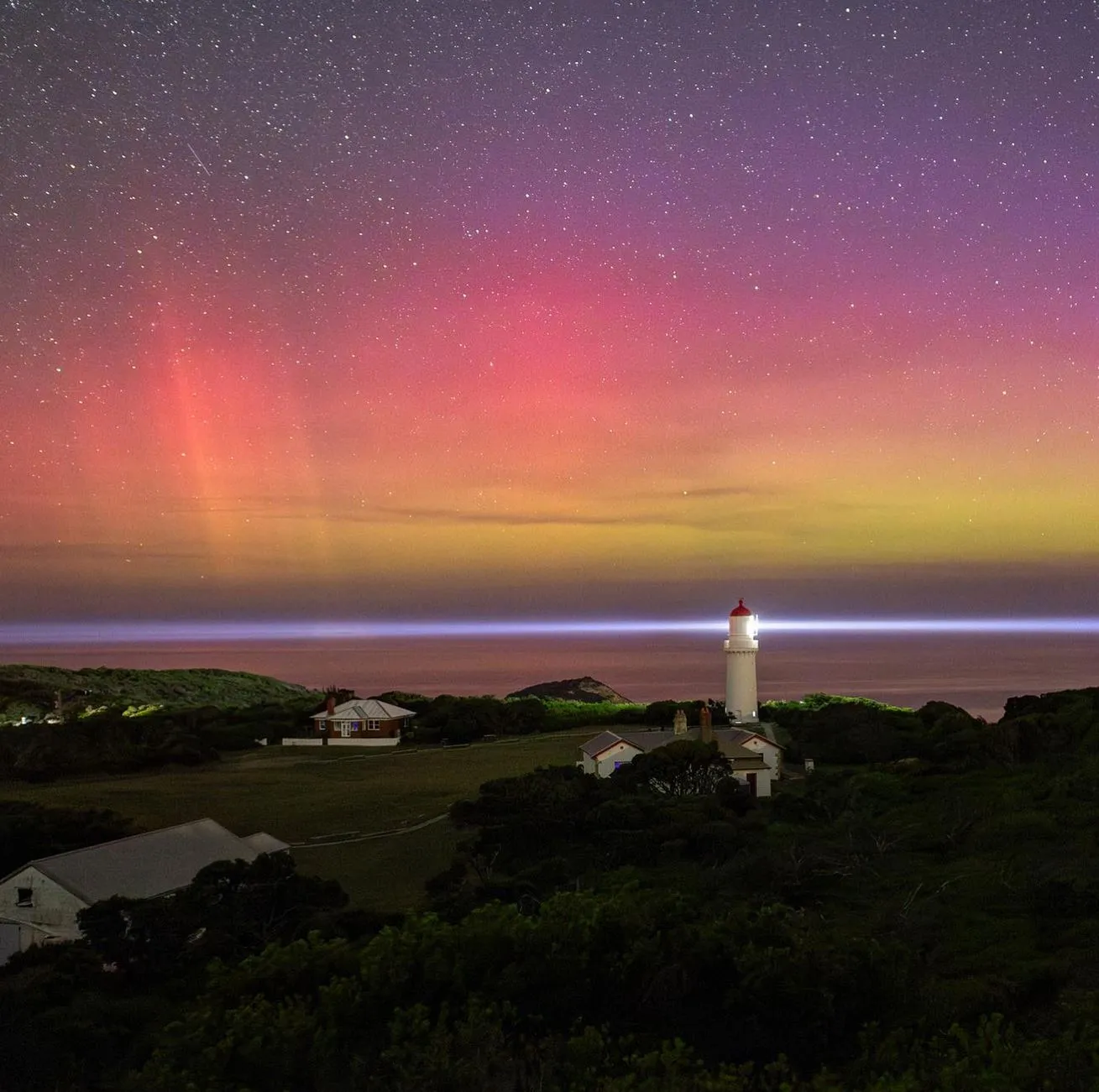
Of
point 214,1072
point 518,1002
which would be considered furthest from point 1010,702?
point 214,1072

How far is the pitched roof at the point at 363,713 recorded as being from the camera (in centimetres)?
4300

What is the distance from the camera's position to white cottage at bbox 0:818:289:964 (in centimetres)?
1608

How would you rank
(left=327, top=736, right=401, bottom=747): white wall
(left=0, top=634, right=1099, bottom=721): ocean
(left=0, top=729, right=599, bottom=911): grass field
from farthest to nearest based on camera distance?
(left=0, top=634, right=1099, bottom=721): ocean
(left=327, top=736, right=401, bottom=747): white wall
(left=0, top=729, right=599, bottom=911): grass field

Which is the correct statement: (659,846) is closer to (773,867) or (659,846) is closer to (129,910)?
(773,867)

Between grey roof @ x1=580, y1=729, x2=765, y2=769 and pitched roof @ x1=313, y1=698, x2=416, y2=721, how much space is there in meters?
13.2

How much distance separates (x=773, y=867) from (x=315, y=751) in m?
25.3

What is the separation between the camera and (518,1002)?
390 inches

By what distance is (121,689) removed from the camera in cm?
6172

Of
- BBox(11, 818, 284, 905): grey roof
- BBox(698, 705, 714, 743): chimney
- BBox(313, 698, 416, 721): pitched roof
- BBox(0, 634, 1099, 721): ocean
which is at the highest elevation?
BBox(698, 705, 714, 743): chimney

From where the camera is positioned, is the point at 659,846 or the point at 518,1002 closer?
the point at 518,1002

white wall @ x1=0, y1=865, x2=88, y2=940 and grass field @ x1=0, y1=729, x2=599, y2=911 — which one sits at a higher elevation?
white wall @ x1=0, y1=865, x2=88, y2=940

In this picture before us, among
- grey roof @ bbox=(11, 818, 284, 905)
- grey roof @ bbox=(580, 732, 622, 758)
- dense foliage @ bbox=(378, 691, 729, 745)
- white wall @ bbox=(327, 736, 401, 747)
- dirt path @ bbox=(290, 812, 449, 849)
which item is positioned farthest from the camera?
dense foliage @ bbox=(378, 691, 729, 745)

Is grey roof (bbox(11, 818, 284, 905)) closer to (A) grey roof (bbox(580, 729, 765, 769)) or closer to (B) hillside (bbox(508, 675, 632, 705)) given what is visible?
(A) grey roof (bbox(580, 729, 765, 769))

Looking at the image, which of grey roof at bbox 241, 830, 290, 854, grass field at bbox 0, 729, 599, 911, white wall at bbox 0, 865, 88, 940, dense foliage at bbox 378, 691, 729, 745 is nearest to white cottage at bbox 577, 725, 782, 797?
grass field at bbox 0, 729, 599, 911
